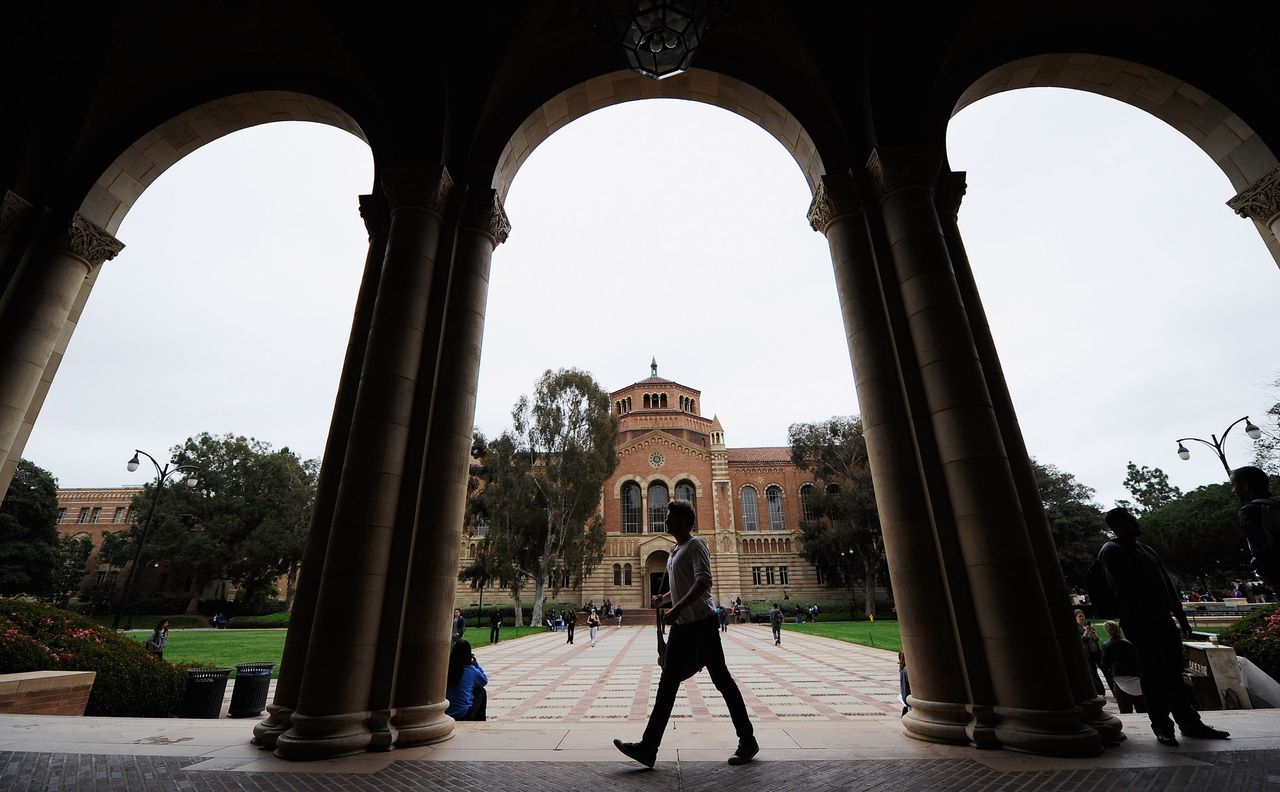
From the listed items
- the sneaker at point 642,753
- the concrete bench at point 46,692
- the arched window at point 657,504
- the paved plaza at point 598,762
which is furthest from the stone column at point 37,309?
the arched window at point 657,504

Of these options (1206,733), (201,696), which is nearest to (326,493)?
(201,696)

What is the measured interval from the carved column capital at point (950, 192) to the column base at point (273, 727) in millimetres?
8349

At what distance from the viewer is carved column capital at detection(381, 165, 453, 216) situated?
648 centimetres

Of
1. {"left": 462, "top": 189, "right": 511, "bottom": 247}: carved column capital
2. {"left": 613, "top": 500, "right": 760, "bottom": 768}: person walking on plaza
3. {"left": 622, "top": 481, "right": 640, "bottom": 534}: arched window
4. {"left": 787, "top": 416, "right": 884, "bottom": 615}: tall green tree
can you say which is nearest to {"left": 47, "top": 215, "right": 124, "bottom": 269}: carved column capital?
{"left": 462, "top": 189, "right": 511, "bottom": 247}: carved column capital

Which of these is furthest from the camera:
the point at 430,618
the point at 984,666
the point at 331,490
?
the point at 331,490

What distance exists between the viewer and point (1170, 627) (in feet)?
13.8

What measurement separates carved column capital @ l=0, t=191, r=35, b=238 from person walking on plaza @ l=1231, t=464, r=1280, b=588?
13.4m

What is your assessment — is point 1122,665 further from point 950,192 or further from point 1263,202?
point 1263,202

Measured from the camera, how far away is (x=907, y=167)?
20.7 ft

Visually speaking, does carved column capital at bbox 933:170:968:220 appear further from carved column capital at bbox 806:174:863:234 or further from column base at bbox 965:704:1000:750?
column base at bbox 965:704:1000:750

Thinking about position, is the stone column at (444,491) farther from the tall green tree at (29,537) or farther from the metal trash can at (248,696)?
the tall green tree at (29,537)

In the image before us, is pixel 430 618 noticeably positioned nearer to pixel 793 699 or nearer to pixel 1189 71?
pixel 793 699

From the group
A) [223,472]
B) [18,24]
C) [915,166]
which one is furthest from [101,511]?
[915,166]

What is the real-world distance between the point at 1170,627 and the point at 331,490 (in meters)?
7.29
